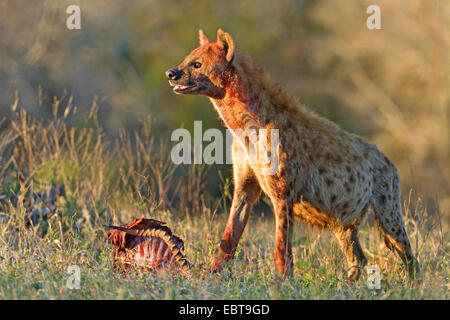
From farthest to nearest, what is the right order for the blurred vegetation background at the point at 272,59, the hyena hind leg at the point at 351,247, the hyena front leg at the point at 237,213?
the blurred vegetation background at the point at 272,59
the hyena hind leg at the point at 351,247
the hyena front leg at the point at 237,213

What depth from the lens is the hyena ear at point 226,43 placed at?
486 cm

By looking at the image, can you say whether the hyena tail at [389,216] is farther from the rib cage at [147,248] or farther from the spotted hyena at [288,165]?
the rib cage at [147,248]

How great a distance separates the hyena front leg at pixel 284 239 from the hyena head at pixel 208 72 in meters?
0.90

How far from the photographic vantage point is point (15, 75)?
15.8 m

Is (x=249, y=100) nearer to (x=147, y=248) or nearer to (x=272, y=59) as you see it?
(x=147, y=248)

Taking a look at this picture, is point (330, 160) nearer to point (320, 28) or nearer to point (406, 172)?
point (406, 172)

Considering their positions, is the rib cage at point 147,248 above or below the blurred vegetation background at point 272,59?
below

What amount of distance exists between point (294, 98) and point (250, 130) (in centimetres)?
52

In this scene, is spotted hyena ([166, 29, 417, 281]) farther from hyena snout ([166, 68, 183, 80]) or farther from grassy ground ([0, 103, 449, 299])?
grassy ground ([0, 103, 449, 299])

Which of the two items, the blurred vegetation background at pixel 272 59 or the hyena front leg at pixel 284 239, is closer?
the hyena front leg at pixel 284 239

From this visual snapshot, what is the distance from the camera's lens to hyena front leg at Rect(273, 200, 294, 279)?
4.84m

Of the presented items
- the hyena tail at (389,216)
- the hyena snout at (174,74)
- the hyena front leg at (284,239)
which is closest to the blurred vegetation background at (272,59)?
the hyena tail at (389,216)

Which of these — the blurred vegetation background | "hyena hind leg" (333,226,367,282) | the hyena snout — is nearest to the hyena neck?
the hyena snout
